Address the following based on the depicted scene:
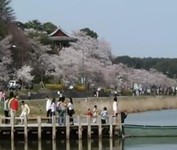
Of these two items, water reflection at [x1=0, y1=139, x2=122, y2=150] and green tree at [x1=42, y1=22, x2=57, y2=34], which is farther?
green tree at [x1=42, y1=22, x2=57, y2=34]

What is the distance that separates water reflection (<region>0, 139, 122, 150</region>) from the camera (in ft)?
100

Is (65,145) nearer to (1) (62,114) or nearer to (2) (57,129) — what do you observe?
(2) (57,129)

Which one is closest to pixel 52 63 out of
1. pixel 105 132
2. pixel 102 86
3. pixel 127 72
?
pixel 102 86

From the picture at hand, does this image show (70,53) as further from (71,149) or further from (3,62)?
(71,149)

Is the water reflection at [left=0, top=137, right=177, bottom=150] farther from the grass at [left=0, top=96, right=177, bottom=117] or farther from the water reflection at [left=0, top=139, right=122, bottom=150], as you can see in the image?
the grass at [left=0, top=96, right=177, bottom=117]

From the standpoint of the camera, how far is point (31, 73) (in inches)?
3300

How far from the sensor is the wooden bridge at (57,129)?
33125 millimetres

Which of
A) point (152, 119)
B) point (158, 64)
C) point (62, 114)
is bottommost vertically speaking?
point (152, 119)

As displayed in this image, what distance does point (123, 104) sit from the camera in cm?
7112

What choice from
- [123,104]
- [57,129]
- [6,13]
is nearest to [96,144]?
[57,129]

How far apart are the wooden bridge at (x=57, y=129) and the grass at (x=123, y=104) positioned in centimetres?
992

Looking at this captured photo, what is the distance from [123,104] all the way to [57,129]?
3771 cm

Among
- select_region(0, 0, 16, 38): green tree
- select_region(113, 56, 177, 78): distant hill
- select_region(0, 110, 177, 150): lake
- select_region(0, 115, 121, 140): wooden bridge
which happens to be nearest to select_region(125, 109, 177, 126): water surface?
select_region(0, 115, 121, 140): wooden bridge

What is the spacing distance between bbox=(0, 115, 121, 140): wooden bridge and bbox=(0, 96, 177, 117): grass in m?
9.92
